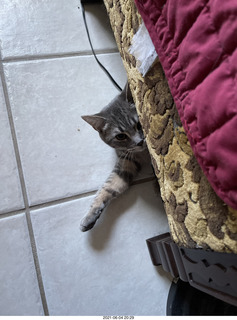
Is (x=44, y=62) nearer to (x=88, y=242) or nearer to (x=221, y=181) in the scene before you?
(x=88, y=242)

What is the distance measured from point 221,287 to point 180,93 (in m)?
0.40

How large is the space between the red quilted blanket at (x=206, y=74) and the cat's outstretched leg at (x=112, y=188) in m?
0.49

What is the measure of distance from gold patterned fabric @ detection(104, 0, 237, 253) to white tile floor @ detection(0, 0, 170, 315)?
0.36 meters

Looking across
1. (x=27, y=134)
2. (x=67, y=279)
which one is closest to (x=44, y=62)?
(x=27, y=134)

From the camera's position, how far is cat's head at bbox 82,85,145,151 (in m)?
0.87

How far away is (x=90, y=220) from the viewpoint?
3.00 feet

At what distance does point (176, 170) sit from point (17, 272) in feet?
2.15

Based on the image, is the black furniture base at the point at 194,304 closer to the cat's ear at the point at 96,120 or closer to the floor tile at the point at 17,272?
the floor tile at the point at 17,272

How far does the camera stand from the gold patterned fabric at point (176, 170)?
49 cm

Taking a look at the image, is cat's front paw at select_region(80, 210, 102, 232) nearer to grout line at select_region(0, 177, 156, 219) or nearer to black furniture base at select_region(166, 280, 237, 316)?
grout line at select_region(0, 177, 156, 219)

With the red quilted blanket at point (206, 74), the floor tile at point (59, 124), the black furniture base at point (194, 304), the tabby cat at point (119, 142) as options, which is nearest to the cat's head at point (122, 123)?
the tabby cat at point (119, 142)

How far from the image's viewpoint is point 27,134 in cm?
97

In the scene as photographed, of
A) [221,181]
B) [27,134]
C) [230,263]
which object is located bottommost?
[27,134]

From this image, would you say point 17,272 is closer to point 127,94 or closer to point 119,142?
point 119,142
